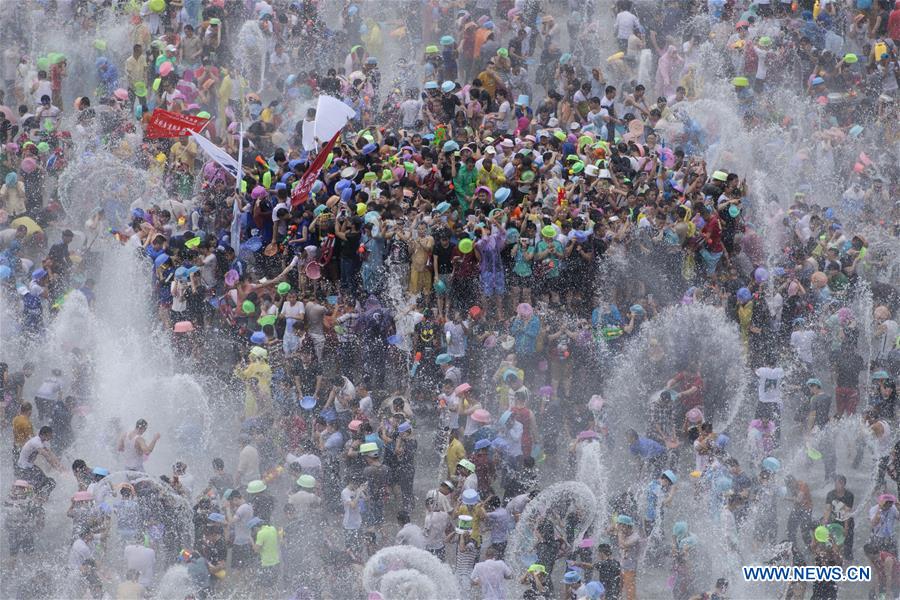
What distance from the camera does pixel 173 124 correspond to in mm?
24422

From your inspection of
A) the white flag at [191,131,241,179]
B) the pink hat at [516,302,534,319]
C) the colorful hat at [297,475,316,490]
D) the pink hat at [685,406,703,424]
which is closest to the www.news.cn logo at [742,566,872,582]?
the pink hat at [685,406,703,424]

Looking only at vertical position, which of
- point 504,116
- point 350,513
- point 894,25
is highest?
point 894,25

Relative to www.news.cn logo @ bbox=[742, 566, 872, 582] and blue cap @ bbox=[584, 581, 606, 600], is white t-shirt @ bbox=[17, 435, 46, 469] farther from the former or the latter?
www.news.cn logo @ bbox=[742, 566, 872, 582]

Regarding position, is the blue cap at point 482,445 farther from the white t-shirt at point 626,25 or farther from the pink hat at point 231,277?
the white t-shirt at point 626,25

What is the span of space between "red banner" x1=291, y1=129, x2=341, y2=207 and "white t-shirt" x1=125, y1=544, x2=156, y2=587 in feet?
19.5

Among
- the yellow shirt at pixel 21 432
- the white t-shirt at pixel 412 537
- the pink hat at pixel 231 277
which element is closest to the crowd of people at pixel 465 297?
the pink hat at pixel 231 277

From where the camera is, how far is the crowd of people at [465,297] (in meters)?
18.9

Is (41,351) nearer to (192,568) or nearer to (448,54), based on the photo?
(192,568)

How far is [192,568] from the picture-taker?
18.6 metres

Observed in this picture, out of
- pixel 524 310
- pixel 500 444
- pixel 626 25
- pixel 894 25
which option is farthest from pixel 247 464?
pixel 894 25

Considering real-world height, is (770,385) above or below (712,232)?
below

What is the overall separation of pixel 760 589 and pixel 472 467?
10.8ft

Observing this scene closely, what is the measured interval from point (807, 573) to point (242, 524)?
587cm

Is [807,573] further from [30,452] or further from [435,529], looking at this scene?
[30,452]
